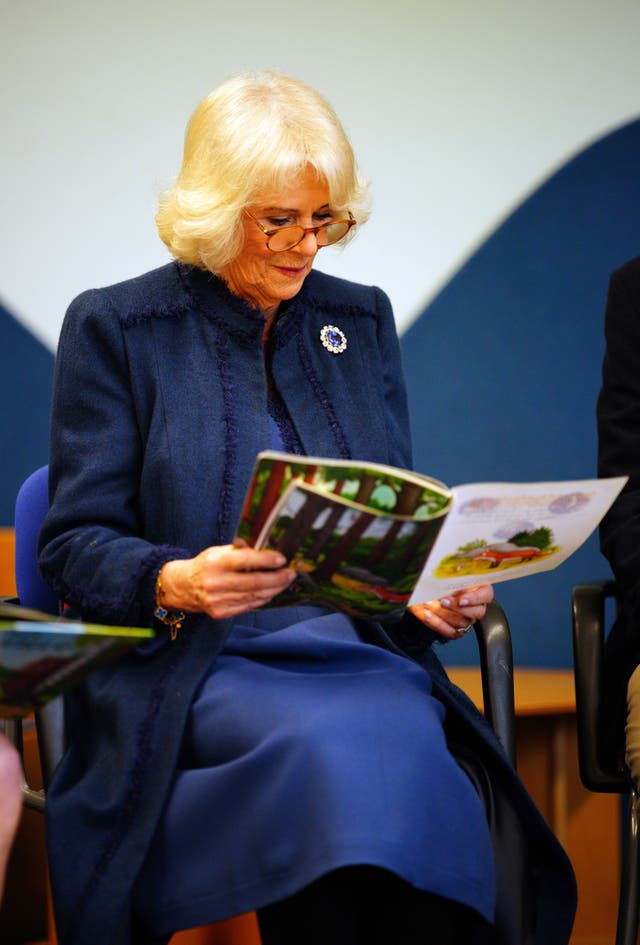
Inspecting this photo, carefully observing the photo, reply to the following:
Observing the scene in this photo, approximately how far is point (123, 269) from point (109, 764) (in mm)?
1691

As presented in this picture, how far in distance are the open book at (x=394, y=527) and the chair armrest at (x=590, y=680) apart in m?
0.40

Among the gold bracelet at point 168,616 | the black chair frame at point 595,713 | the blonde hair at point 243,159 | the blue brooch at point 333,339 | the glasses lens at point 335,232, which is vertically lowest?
the black chair frame at point 595,713

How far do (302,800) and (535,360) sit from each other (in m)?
2.09

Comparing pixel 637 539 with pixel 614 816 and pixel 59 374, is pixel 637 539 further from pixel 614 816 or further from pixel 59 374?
pixel 614 816

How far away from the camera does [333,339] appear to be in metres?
2.08

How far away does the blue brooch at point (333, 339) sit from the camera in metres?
2.07

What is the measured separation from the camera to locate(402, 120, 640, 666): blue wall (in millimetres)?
3373

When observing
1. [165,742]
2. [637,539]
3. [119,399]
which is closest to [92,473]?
[119,399]

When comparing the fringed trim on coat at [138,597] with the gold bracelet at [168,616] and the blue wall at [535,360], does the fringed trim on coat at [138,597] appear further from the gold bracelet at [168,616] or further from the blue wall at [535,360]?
the blue wall at [535,360]

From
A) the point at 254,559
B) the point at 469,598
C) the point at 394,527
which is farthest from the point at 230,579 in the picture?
the point at 469,598

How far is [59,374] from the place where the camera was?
189cm

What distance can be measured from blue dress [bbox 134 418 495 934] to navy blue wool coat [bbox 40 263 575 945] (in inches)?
1.9

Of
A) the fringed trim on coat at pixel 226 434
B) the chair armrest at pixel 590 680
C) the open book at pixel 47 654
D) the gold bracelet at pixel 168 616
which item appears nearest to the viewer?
the open book at pixel 47 654

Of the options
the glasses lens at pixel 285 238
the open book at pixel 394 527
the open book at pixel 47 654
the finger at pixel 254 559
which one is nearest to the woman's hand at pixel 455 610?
the open book at pixel 394 527
